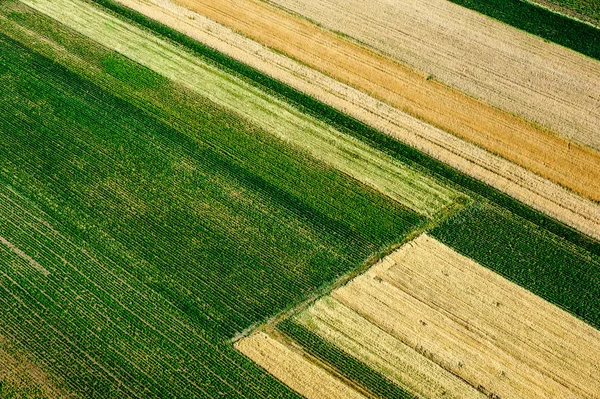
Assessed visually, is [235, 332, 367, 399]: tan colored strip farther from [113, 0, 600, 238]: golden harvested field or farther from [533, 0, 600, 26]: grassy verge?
[533, 0, 600, 26]: grassy verge

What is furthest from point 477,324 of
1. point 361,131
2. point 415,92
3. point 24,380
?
point 24,380

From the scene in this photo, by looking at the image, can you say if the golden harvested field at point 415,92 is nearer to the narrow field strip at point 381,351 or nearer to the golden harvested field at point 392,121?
the golden harvested field at point 392,121

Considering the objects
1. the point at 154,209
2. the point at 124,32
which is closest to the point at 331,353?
the point at 154,209

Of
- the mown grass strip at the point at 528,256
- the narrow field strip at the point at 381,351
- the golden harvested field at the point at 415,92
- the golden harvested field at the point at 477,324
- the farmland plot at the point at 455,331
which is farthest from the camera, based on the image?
the golden harvested field at the point at 415,92

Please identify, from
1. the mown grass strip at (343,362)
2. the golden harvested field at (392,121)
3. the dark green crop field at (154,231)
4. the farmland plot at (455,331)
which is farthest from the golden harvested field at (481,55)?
the mown grass strip at (343,362)

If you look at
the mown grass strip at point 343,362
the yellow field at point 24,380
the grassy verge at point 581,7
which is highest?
the grassy verge at point 581,7
